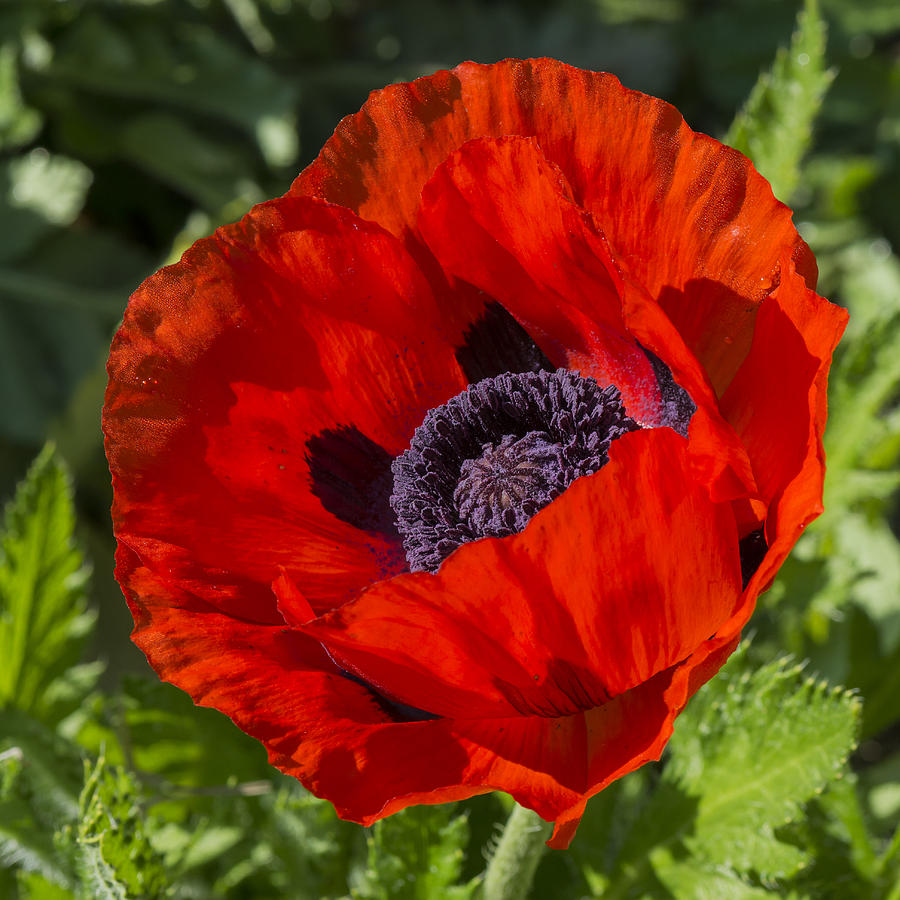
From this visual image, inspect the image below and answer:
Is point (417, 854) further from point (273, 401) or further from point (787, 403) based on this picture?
point (787, 403)

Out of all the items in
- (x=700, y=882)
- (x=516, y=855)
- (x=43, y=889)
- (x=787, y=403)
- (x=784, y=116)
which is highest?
(x=784, y=116)

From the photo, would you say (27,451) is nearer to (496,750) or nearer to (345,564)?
(345,564)

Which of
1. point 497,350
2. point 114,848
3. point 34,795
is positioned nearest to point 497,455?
point 497,350

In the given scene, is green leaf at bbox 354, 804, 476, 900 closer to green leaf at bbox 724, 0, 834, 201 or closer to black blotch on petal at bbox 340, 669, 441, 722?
black blotch on petal at bbox 340, 669, 441, 722

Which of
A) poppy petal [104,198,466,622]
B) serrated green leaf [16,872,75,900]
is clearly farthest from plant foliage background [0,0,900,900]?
poppy petal [104,198,466,622]

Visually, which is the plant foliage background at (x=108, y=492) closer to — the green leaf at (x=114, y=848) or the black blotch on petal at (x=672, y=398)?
the green leaf at (x=114, y=848)

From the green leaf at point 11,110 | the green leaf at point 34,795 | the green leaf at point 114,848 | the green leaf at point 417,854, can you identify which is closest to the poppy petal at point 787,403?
the green leaf at point 417,854
